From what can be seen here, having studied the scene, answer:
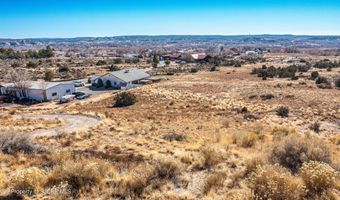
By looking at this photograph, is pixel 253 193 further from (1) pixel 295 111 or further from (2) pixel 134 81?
(2) pixel 134 81

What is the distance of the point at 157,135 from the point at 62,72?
68.4m

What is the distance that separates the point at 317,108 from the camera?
3603 centimetres

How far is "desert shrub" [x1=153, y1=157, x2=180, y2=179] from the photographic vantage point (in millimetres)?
10648

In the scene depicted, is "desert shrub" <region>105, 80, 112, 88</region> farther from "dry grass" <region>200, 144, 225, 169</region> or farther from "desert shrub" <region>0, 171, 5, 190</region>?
"desert shrub" <region>0, 171, 5, 190</region>

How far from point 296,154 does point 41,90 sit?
45819 mm

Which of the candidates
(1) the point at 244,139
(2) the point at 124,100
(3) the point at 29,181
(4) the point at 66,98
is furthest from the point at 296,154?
(4) the point at 66,98

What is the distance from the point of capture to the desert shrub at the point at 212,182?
991 cm

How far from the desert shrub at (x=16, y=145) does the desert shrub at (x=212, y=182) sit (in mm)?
7902

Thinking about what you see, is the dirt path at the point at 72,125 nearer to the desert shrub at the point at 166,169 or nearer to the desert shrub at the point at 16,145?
the desert shrub at the point at 16,145

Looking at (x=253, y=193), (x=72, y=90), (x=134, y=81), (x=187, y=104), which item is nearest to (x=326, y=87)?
(x=187, y=104)

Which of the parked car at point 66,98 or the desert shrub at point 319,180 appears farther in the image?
the parked car at point 66,98

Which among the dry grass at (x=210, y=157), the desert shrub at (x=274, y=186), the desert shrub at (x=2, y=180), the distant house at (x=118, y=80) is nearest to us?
the desert shrub at (x=274, y=186)

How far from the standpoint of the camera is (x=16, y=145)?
1409cm

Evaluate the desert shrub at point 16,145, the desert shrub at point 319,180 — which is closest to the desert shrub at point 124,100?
the desert shrub at point 16,145
